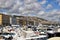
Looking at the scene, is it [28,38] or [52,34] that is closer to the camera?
[28,38]

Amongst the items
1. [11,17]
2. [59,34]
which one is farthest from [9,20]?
[59,34]

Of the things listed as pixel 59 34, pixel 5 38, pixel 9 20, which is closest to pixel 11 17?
pixel 9 20

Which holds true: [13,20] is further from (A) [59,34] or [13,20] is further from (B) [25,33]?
(B) [25,33]

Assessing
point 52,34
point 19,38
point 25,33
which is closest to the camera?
point 19,38

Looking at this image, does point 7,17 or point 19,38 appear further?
point 7,17

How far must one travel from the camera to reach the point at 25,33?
7.42 metres

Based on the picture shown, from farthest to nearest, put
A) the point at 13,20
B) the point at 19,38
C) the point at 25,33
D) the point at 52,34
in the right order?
the point at 13,20 → the point at 52,34 → the point at 25,33 → the point at 19,38

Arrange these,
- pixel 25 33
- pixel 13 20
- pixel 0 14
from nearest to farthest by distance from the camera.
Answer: pixel 25 33, pixel 13 20, pixel 0 14

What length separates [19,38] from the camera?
21.5 feet

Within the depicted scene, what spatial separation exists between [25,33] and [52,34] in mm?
5205

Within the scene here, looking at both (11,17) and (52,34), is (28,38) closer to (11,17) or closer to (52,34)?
(52,34)

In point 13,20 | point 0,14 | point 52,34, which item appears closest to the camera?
point 52,34

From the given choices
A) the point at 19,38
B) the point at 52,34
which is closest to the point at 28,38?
the point at 19,38

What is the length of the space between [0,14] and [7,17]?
2.30 metres
